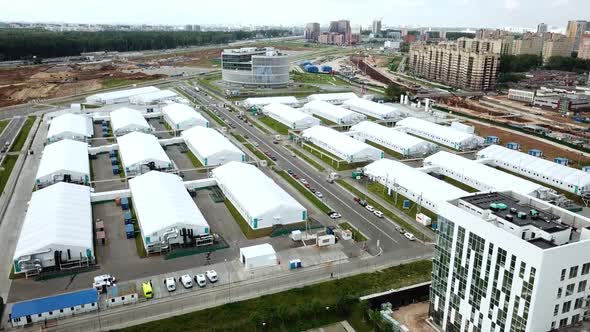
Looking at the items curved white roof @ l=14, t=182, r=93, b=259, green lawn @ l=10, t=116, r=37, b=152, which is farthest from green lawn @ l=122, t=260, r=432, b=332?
green lawn @ l=10, t=116, r=37, b=152

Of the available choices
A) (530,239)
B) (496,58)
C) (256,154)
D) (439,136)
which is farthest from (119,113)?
(496,58)

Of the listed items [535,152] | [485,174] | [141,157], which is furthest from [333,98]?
[141,157]

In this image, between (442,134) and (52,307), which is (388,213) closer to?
(52,307)

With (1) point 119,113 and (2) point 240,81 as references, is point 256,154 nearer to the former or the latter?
(1) point 119,113

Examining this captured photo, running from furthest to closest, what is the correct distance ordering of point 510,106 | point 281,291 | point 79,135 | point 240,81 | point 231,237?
point 240,81 < point 510,106 < point 79,135 < point 231,237 < point 281,291

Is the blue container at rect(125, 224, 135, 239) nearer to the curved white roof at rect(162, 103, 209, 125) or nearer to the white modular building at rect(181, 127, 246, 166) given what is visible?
the white modular building at rect(181, 127, 246, 166)

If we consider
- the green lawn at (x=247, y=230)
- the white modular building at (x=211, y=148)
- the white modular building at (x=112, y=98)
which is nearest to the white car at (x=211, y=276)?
the green lawn at (x=247, y=230)
